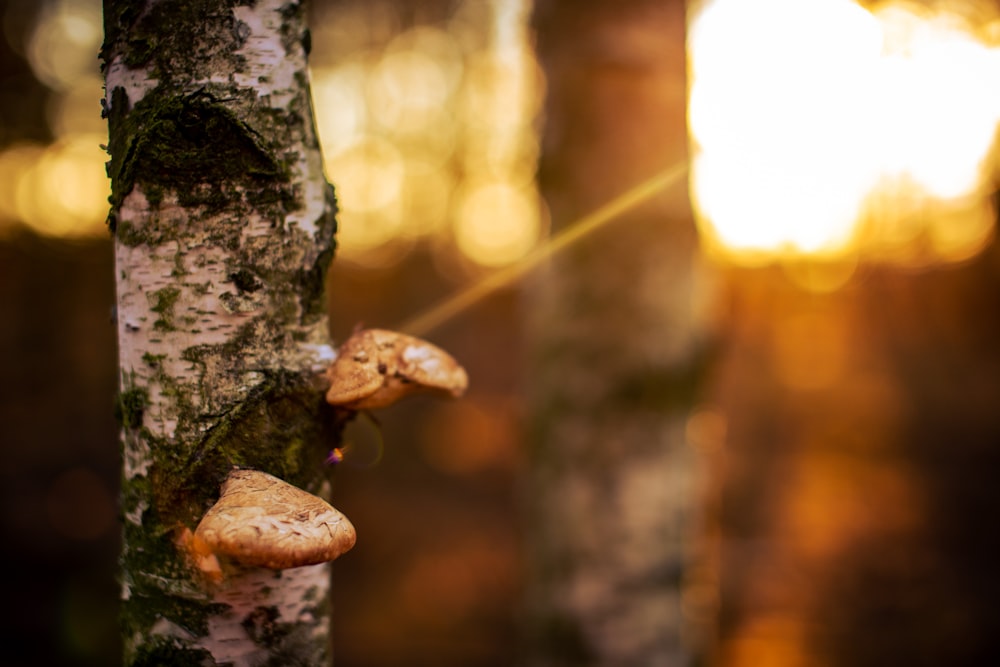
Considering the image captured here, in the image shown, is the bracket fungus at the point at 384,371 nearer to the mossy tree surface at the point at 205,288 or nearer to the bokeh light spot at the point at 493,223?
the mossy tree surface at the point at 205,288

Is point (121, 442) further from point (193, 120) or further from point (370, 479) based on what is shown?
point (370, 479)

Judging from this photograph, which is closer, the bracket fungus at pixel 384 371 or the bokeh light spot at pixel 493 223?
the bracket fungus at pixel 384 371

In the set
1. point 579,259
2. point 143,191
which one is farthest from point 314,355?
point 579,259

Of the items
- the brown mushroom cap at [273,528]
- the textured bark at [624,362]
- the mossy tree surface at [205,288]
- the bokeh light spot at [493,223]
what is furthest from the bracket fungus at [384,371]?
the bokeh light spot at [493,223]

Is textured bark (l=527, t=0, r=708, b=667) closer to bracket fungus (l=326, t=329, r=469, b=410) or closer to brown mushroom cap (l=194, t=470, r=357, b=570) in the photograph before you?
bracket fungus (l=326, t=329, r=469, b=410)

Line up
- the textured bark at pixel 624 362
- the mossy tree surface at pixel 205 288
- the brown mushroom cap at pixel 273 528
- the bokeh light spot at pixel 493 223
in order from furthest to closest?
the bokeh light spot at pixel 493 223, the textured bark at pixel 624 362, the mossy tree surface at pixel 205 288, the brown mushroom cap at pixel 273 528

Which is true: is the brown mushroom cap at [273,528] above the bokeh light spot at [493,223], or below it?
below

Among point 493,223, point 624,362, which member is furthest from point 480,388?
point 624,362
